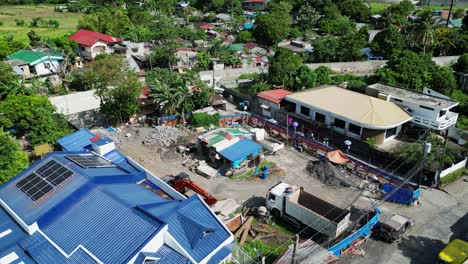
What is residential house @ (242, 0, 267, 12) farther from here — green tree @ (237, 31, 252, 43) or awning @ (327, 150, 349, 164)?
awning @ (327, 150, 349, 164)

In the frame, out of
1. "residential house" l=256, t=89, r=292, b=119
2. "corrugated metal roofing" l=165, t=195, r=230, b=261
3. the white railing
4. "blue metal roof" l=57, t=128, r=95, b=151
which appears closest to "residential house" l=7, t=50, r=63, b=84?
"blue metal roof" l=57, t=128, r=95, b=151

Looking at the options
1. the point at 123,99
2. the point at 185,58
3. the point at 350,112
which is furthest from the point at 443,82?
the point at 185,58

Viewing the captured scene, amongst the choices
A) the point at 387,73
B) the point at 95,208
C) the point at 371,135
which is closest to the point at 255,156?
the point at 371,135

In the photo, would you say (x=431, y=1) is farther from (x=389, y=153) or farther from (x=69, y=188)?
(x=69, y=188)

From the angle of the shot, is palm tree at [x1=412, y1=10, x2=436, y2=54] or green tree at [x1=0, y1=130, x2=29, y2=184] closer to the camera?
green tree at [x1=0, y1=130, x2=29, y2=184]

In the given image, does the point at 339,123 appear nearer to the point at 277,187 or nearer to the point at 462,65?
the point at 277,187

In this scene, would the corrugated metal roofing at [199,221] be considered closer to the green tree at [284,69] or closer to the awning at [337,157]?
the awning at [337,157]

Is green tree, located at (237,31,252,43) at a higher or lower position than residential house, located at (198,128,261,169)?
higher
